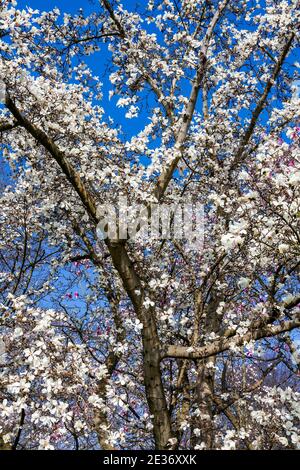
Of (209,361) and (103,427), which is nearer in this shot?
(103,427)

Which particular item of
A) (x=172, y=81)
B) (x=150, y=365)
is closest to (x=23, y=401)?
(x=150, y=365)

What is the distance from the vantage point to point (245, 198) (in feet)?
11.9

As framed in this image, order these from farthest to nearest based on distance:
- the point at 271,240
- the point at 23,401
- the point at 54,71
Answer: the point at 54,71 → the point at 23,401 → the point at 271,240

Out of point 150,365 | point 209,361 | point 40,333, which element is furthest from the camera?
point 209,361

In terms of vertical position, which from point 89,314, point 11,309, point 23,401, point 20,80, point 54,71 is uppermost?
point 54,71

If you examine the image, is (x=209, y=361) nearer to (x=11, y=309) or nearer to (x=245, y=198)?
(x=11, y=309)

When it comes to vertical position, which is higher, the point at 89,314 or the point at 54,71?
the point at 54,71

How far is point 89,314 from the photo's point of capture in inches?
321

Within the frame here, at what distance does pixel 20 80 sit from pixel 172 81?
9.75 feet

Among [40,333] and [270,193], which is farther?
[40,333]

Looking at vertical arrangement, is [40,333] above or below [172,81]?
below

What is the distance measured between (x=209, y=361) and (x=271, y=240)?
3.75 m
